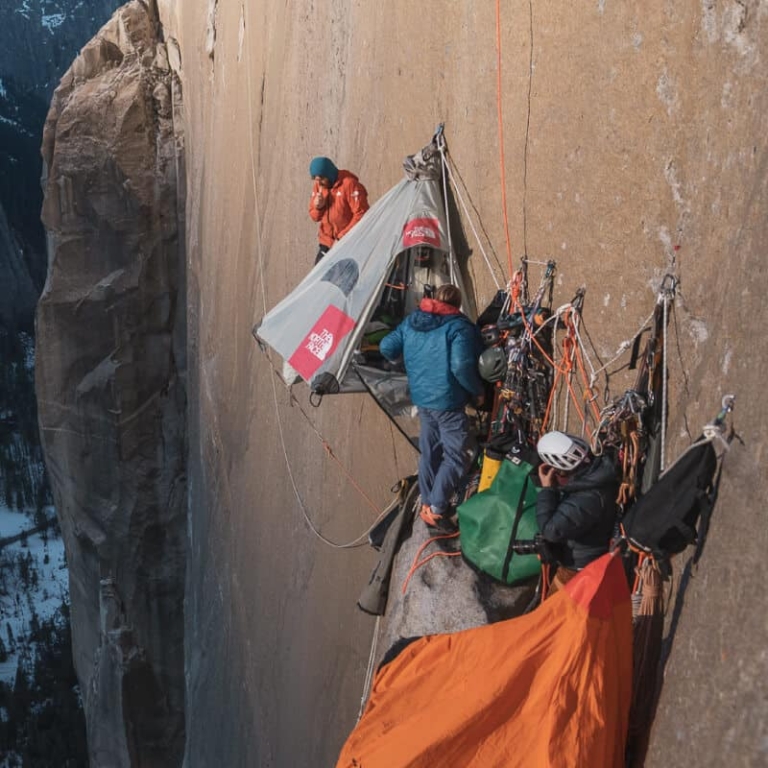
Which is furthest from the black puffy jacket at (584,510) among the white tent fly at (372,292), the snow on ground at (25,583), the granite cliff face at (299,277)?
the snow on ground at (25,583)

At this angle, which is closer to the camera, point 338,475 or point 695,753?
point 695,753

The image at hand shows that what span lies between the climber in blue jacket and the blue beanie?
1.45 metres

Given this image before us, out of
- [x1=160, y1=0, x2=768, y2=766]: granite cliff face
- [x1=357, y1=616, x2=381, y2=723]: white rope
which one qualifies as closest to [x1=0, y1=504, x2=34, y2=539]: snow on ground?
[x1=160, y1=0, x2=768, y2=766]: granite cliff face

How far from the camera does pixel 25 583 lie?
30.0m

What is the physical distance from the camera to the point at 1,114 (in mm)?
46688

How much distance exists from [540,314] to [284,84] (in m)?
4.68

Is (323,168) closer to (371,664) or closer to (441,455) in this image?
(441,455)

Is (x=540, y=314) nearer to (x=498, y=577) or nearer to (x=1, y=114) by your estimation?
(x=498, y=577)

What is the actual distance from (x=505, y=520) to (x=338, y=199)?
8.38 feet

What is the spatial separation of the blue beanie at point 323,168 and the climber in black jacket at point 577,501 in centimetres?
263

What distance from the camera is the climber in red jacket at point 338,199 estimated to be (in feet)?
16.3

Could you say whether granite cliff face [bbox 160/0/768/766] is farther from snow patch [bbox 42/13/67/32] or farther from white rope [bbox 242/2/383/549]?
snow patch [bbox 42/13/67/32]

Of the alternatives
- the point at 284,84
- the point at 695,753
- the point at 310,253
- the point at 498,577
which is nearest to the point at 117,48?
the point at 284,84

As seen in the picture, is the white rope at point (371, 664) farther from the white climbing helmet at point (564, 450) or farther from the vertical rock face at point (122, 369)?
the vertical rock face at point (122, 369)
